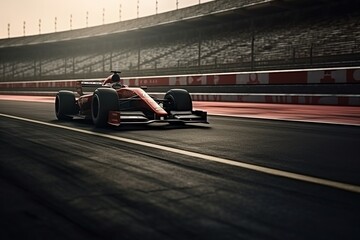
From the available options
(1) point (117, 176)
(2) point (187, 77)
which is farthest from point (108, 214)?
(2) point (187, 77)

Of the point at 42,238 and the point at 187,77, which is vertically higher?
the point at 187,77

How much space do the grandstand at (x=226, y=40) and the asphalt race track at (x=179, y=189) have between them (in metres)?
13.4

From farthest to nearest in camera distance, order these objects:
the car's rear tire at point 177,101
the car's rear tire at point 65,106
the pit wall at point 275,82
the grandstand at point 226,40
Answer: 1. the grandstand at point 226,40
2. the pit wall at point 275,82
3. the car's rear tire at point 65,106
4. the car's rear tire at point 177,101

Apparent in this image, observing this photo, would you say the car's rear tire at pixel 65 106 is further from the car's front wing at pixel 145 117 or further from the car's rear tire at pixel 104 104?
the car's front wing at pixel 145 117

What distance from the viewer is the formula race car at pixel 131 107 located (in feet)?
21.1

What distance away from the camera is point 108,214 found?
2180 millimetres

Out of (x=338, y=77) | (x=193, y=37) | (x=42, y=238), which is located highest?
(x=193, y=37)

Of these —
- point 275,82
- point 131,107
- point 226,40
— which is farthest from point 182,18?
point 131,107

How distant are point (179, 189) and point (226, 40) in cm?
2579

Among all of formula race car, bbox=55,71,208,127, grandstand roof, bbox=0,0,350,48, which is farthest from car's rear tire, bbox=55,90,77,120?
grandstand roof, bbox=0,0,350,48

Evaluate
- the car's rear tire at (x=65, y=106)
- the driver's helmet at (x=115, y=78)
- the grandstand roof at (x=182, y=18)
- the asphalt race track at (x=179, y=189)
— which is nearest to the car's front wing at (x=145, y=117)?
the asphalt race track at (x=179, y=189)

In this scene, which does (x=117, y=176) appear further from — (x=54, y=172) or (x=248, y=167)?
(x=248, y=167)

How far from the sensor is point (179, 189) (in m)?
2.69

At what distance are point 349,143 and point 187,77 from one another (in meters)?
14.3
